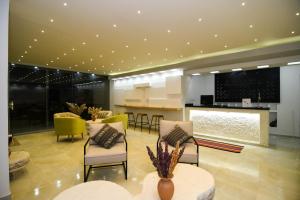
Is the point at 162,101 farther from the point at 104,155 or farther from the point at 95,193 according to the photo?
the point at 95,193

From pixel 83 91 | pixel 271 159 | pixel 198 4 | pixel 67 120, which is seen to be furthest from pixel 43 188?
pixel 83 91

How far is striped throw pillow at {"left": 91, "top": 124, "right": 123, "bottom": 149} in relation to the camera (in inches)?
136

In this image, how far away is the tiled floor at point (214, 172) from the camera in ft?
8.93

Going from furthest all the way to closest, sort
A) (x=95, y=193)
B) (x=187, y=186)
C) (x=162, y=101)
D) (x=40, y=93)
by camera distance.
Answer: (x=40, y=93) → (x=162, y=101) → (x=187, y=186) → (x=95, y=193)

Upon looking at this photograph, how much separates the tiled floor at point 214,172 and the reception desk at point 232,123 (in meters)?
0.51

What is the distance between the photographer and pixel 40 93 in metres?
8.04

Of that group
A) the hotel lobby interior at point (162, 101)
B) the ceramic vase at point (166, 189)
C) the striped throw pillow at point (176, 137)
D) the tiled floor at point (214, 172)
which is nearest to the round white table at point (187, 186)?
the hotel lobby interior at point (162, 101)

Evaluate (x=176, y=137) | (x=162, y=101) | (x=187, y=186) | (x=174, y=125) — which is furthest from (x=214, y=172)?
(x=162, y=101)

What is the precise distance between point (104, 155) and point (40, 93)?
22.2 feet

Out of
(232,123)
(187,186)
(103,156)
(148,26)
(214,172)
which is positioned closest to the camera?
(187,186)

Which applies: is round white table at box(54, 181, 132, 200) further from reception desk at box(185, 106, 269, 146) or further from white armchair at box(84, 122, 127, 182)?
reception desk at box(185, 106, 269, 146)

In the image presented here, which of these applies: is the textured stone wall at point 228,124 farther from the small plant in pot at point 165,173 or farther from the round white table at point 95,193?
the round white table at point 95,193

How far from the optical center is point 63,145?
17.8 feet

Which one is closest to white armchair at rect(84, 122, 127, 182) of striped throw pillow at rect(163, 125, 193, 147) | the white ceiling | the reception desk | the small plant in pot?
striped throw pillow at rect(163, 125, 193, 147)
